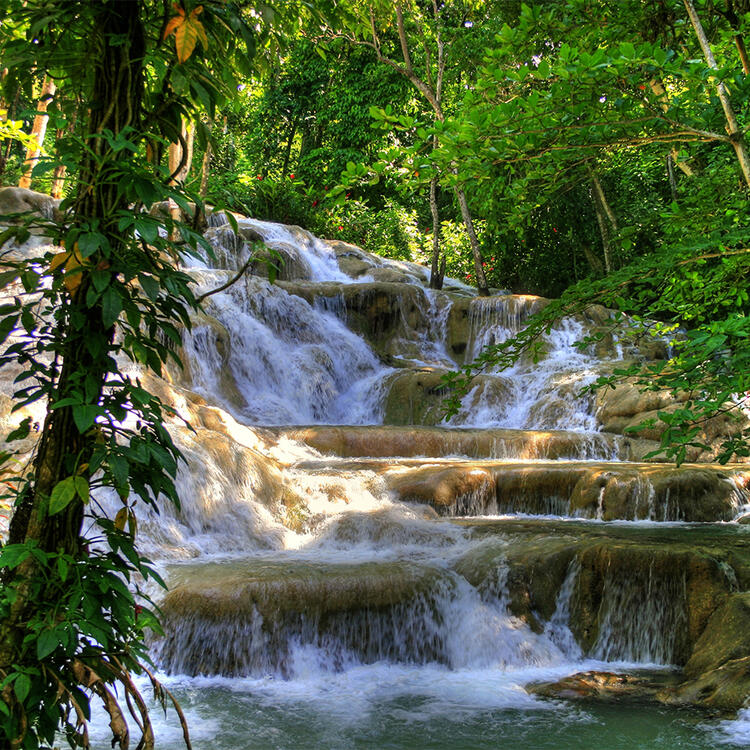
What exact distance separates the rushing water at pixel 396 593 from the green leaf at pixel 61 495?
2.09 metres

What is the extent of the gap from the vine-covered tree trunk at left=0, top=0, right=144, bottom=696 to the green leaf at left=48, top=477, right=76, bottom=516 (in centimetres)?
4

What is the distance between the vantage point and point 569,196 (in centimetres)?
1933

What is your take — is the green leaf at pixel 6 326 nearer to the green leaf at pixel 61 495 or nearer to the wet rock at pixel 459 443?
the green leaf at pixel 61 495

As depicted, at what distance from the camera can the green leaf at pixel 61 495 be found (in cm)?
163

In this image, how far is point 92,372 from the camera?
176 centimetres

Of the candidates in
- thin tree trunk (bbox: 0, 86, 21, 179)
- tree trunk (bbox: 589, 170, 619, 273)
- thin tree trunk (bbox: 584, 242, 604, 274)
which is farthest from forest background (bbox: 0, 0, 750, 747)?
thin tree trunk (bbox: 584, 242, 604, 274)

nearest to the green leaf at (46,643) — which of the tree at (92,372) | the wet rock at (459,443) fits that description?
the tree at (92,372)

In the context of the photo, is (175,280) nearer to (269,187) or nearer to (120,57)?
(120,57)

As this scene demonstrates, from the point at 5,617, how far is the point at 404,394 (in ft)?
39.5

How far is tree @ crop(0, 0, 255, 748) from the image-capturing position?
1.64 metres

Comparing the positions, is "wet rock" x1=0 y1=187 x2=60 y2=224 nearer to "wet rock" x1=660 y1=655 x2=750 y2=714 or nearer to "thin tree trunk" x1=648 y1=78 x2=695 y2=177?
"thin tree trunk" x1=648 y1=78 x2=695 y2=177

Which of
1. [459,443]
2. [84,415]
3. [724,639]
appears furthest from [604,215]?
[84,415]

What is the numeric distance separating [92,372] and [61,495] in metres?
0.30

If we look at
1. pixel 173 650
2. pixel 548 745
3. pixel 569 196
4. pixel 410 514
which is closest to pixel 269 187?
pixel 569 196
